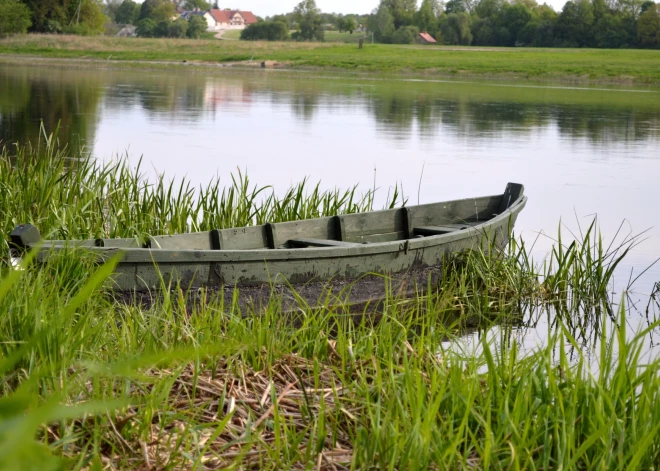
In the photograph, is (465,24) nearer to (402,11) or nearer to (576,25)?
(576,25)

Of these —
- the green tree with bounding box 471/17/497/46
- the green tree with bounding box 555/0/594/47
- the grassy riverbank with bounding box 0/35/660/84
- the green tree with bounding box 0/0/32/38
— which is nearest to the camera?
the grassy riverbank with bounding box 0/35/660/84

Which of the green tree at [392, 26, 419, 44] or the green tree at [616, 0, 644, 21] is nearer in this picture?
the green tree at [616, 0, 644, 21]

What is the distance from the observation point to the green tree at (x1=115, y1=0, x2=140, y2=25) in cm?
12762

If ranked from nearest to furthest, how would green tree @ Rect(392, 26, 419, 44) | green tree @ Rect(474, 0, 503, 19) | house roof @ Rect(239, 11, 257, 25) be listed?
green tree @ Rect(392, 26, 419, 44) → green tree @ Rect(474, 0, 503, 19) → house roof @ Rect(239, 11, 257, 25)

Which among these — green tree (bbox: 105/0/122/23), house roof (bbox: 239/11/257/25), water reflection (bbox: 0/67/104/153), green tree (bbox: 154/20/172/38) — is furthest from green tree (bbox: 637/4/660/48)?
green tree (bbox: 105/0/122/23)

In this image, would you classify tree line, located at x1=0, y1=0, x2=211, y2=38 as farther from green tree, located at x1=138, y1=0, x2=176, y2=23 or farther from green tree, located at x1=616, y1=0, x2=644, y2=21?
green tree, located at x1=616, y1=0, x2=644, y2=21

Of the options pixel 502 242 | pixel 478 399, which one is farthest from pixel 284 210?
pixel 478 399

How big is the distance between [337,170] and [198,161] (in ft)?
9.10

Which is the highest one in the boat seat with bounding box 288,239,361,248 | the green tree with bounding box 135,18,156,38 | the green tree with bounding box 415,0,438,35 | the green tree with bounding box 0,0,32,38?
the green tree with bounding box 415,0,438,35

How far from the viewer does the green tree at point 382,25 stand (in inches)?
3792

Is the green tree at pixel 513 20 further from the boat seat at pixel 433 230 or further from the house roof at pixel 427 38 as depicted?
the boat seat at pixel 433 230

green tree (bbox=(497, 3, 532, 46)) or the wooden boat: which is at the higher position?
green tree (bbox=(497, 3, 532, 46))

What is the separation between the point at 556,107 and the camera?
1359 inches

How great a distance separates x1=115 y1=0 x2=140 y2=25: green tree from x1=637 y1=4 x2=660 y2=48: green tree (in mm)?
72313
